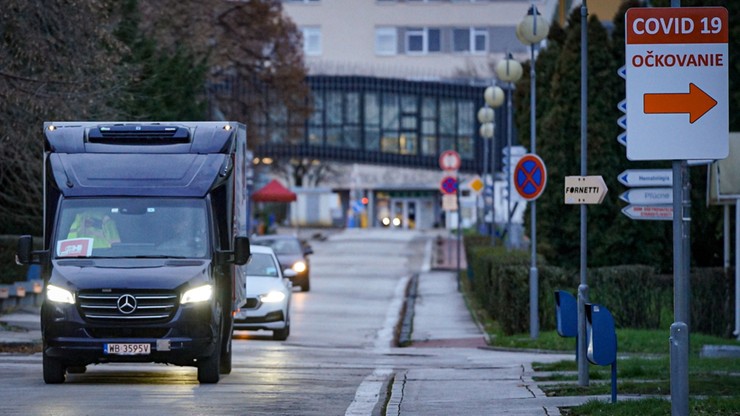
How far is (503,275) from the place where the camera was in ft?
89.6

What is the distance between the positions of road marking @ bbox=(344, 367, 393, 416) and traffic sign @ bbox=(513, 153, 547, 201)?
6.38 meters

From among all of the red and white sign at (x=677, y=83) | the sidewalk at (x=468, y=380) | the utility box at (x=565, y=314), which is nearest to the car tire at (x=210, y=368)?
the sidewalk at (x=468, y=380)

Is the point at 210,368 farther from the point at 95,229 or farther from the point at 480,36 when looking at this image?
the point at 480,36

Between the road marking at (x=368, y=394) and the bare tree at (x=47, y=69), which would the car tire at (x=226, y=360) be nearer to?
the road marking at (x=368, y=394)

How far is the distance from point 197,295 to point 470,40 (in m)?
94.5

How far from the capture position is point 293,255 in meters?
43.3

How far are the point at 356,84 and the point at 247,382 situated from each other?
72.5 meters

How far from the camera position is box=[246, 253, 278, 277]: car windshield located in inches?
1113

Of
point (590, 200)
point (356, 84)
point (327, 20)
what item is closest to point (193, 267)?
point (590, 200)

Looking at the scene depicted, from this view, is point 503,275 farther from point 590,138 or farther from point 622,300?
point 590,138

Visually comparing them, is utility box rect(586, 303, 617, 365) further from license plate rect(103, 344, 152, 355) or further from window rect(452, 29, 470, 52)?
window rect(452, 29, 470, 52)

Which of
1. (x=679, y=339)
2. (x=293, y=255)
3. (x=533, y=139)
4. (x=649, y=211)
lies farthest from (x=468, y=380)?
(x=293, y=255)

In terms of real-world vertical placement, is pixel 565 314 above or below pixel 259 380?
above

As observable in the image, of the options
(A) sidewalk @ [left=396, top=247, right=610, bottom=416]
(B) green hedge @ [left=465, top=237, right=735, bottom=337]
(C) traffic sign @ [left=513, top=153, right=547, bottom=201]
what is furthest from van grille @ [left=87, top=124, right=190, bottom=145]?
(B) green hedge @ [left=465, top=237, right=735, bottom=337]
